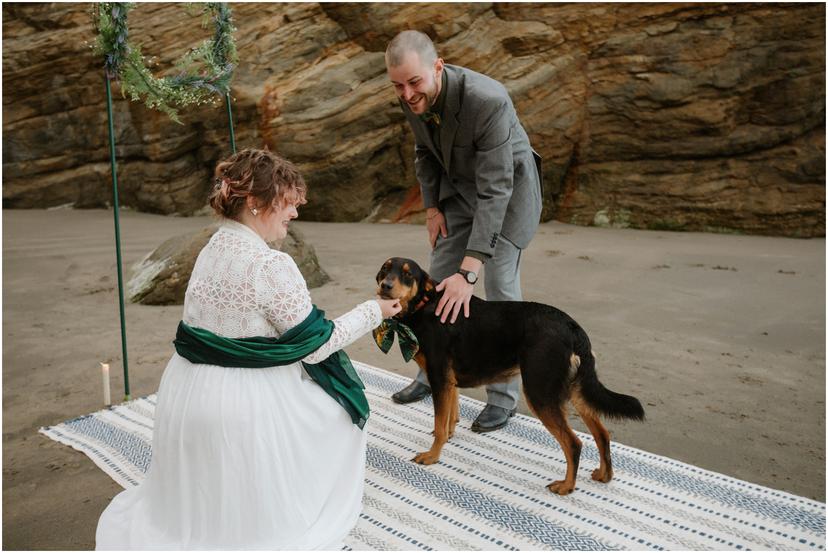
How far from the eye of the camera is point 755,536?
2324 millimetres

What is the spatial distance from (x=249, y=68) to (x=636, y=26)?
5936 millimetres

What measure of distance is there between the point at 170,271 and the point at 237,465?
398 centimetres

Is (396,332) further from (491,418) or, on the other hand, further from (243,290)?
(243,290)

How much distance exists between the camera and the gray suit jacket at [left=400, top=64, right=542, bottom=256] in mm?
3049

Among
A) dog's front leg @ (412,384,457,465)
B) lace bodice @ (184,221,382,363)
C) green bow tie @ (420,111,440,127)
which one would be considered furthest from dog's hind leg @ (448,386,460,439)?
green bow tie @ (420,111,440,127)

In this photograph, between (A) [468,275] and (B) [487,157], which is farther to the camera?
(B) [487,157]

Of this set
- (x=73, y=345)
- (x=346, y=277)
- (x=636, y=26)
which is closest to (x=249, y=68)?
(x=346, y=277)

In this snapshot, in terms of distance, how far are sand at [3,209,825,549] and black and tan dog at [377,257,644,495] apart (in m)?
0.69

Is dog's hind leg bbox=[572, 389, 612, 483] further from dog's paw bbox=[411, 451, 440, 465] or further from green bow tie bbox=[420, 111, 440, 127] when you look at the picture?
green bow tie bbox=[420, 111, 440, 127]

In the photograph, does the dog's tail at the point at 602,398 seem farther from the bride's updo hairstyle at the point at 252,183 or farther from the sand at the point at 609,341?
the bride's updo hairstyle at the point at 252,183

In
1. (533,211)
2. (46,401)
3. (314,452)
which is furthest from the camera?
(46,401)

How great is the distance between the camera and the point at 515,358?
2.80 metres

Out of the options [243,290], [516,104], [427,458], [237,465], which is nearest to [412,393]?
[427,458]

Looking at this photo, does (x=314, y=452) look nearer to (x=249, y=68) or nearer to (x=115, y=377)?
(x=115, y=377)
